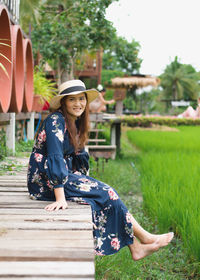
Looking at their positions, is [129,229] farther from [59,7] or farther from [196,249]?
[59,7]

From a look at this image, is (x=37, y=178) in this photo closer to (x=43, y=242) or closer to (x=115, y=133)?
(x=43, y=242)

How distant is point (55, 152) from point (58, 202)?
246 mm

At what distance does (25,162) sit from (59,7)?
18.9 feet

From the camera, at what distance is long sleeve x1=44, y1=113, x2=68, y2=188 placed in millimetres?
1716

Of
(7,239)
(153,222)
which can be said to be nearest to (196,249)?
(153,222)

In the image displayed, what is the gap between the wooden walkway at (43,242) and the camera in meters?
1.00

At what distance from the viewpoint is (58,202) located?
170cm

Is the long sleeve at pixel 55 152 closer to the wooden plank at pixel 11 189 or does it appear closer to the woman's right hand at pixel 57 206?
the woman's right hand at pixel 57 206

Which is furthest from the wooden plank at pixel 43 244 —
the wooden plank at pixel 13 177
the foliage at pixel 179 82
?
the foliage at pixel 179 82

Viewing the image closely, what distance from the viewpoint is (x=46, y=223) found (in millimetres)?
1454

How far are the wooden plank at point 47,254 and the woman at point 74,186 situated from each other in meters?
0.52

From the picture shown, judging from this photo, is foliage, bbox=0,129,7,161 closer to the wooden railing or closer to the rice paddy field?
the wooden railing

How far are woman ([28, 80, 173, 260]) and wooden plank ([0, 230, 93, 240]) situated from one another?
330 mm

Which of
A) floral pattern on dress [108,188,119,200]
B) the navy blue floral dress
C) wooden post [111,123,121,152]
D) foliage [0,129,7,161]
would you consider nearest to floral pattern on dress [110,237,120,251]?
the navy blue floral dress
